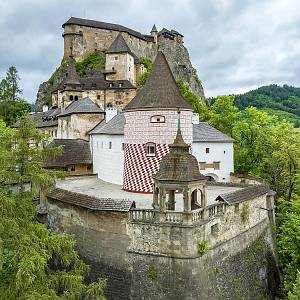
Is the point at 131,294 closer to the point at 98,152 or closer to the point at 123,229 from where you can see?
the point at 123,229

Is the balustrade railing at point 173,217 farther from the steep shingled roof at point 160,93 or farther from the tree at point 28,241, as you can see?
the steep shingled roof at point 160,93

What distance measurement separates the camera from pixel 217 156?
4041 centimetres

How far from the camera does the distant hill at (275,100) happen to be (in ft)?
491

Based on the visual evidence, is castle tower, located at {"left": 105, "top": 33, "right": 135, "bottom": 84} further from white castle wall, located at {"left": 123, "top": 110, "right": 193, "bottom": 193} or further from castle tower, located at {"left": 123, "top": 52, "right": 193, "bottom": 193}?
white castle wall, located at {"left": 123, "top": 110, "right": 193, "bottom": 193}

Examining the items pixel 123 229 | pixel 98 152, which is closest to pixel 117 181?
pixel 98 152

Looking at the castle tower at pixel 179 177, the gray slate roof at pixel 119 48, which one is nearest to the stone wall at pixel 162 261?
the castle tower at pixel 179 177

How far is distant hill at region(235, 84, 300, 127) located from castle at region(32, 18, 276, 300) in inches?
4223

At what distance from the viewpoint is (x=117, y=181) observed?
3688 cm

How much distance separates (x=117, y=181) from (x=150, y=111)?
8824 mm

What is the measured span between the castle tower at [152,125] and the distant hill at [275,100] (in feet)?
351

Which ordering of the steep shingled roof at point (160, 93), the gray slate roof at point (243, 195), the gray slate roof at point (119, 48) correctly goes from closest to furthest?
the gray slate roof at point (243, 195)
the steep shingled roof at point (160, 93)
the gray slate roof at point (119, 48)

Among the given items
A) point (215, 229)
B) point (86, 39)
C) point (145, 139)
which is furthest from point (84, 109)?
point (86, 39)

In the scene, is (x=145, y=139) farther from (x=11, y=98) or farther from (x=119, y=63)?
(x=11, y=98)

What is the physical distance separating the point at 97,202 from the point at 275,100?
156742 millimetres
